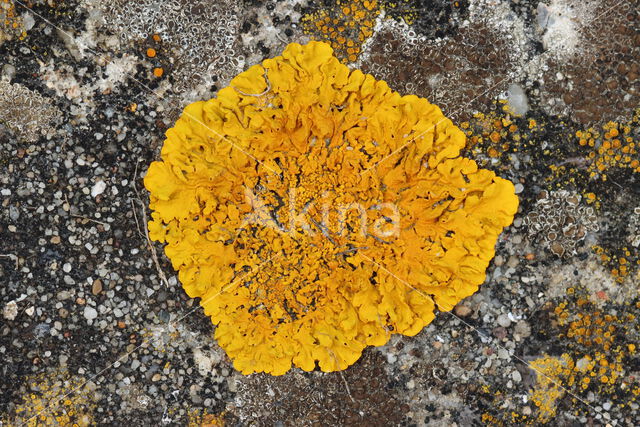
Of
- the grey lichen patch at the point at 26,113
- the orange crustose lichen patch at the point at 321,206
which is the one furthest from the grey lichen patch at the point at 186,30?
the grey lichen patch at the point at 26,113

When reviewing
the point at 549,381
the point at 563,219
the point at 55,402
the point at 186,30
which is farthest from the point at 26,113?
the point at 549,381

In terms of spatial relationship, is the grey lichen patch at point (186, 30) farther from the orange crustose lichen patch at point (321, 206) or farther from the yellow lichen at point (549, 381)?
the yellow lichen at point (549, 381)

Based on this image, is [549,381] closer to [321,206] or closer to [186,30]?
[321,206]

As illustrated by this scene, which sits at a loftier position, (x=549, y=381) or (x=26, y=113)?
(x=26, y=113)

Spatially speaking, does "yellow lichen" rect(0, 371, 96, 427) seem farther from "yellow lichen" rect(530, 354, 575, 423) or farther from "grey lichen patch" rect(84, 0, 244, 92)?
"yellow lichen" rect(530, 354, 575, 423)

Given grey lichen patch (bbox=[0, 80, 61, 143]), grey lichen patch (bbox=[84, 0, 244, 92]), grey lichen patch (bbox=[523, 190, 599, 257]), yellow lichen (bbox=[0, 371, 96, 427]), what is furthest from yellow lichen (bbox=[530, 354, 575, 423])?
grey lichen patch (bbox=[0, 80, 61, 143])

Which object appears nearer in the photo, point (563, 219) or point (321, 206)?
point (321, 206)
